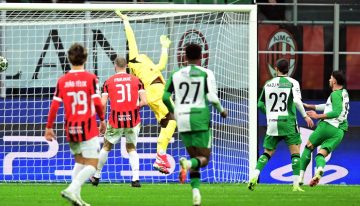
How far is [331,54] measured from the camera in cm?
2000

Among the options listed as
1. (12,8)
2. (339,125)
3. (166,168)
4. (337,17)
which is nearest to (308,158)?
(339,125)

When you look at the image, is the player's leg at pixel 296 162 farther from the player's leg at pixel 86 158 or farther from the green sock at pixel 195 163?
the player's leg at pixel 86 158

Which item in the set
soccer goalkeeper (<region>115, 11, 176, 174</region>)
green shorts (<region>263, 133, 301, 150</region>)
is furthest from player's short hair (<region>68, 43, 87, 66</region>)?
soccer goalkeeper (<region>115, 11, 176, 174</region>)

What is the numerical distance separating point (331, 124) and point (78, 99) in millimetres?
6507

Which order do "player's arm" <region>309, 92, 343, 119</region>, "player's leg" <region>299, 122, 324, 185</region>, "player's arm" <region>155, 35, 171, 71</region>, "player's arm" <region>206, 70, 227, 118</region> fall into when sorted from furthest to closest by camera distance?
1. "player's leg" <region>299, 122, 324, 185</region>
2. "player's arm" <region>155, 35, 171, 71</region>
3. "player's arm" <region>309, 92, 343, 119</region>
4. "player's arm" <region>206, 70, 227, 118</region>

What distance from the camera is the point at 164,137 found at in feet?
56.5

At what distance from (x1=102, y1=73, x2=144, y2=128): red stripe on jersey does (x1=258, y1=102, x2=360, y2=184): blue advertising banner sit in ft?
11.1

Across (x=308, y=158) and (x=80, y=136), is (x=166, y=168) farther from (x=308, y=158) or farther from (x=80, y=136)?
(x=80, y=136)

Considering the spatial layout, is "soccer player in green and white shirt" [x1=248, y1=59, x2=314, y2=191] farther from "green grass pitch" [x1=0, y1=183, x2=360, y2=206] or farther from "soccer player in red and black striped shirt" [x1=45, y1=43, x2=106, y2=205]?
"soccer player in red and black striped shirt" [x1=45, y1=43, x2=106, y2=205]

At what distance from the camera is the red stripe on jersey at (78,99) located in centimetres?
1159

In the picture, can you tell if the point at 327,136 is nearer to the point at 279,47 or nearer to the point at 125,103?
the point at 279,47

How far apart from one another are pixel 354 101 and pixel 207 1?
4.88 metres

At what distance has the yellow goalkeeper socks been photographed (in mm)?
17250

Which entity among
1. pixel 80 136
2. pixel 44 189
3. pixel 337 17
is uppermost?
pixel 337 17
